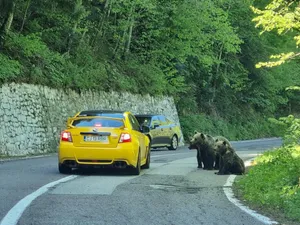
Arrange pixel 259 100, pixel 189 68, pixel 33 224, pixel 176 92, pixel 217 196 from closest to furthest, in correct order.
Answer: pixel 33 224 → pixel 217 196 → pixel 176 92 → pixel 189 68 → pixel 259 100

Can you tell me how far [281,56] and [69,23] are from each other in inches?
676

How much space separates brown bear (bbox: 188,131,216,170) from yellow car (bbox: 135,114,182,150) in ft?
29.6

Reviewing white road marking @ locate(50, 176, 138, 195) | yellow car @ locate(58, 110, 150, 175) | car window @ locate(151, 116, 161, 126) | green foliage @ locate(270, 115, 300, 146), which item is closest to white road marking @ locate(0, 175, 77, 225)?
white road marking @ locate(50, 176, 138, 195)

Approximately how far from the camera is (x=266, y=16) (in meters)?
11.3

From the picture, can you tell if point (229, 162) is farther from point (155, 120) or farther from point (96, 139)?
point (155, 120)

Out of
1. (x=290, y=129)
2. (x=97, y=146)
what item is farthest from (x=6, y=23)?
(x=290, y=129)

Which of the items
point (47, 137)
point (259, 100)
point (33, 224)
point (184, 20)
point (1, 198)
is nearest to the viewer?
point (33, 224)

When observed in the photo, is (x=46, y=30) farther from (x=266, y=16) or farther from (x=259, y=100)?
(x=259, y=100)

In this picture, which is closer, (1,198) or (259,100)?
(1,198)

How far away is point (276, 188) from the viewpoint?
406 inches

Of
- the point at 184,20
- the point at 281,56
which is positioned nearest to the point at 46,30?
the point at 184,20

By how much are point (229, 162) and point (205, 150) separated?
1858mm

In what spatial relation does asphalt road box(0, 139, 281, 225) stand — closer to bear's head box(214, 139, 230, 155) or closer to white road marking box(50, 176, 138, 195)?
white road marking box(50, 176, 138, 195)

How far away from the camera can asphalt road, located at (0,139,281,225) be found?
765 cm
